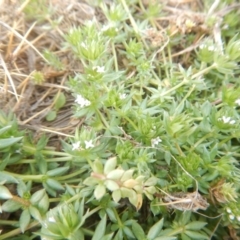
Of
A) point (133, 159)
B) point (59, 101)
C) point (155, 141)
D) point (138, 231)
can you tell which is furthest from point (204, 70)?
point (138, 231)

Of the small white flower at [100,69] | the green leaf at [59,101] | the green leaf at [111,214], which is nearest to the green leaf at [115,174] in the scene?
the green leaf at [111,214]

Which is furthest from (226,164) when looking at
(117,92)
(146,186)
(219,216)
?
(117,92)

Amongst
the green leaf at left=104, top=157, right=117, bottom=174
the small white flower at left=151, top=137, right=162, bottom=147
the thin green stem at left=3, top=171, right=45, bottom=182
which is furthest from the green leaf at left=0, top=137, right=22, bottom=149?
the small white flower at left=151, top=137, right=162, bottom=147

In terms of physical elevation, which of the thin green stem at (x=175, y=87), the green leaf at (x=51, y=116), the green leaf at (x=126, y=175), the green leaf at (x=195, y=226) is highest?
the green leaf at (x=51, y=116)

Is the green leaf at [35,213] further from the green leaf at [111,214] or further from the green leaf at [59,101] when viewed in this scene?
the green leaf at [59,101]

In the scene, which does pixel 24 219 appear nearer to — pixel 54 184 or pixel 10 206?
pixel 10 206

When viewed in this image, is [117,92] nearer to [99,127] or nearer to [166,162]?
[99,127]
